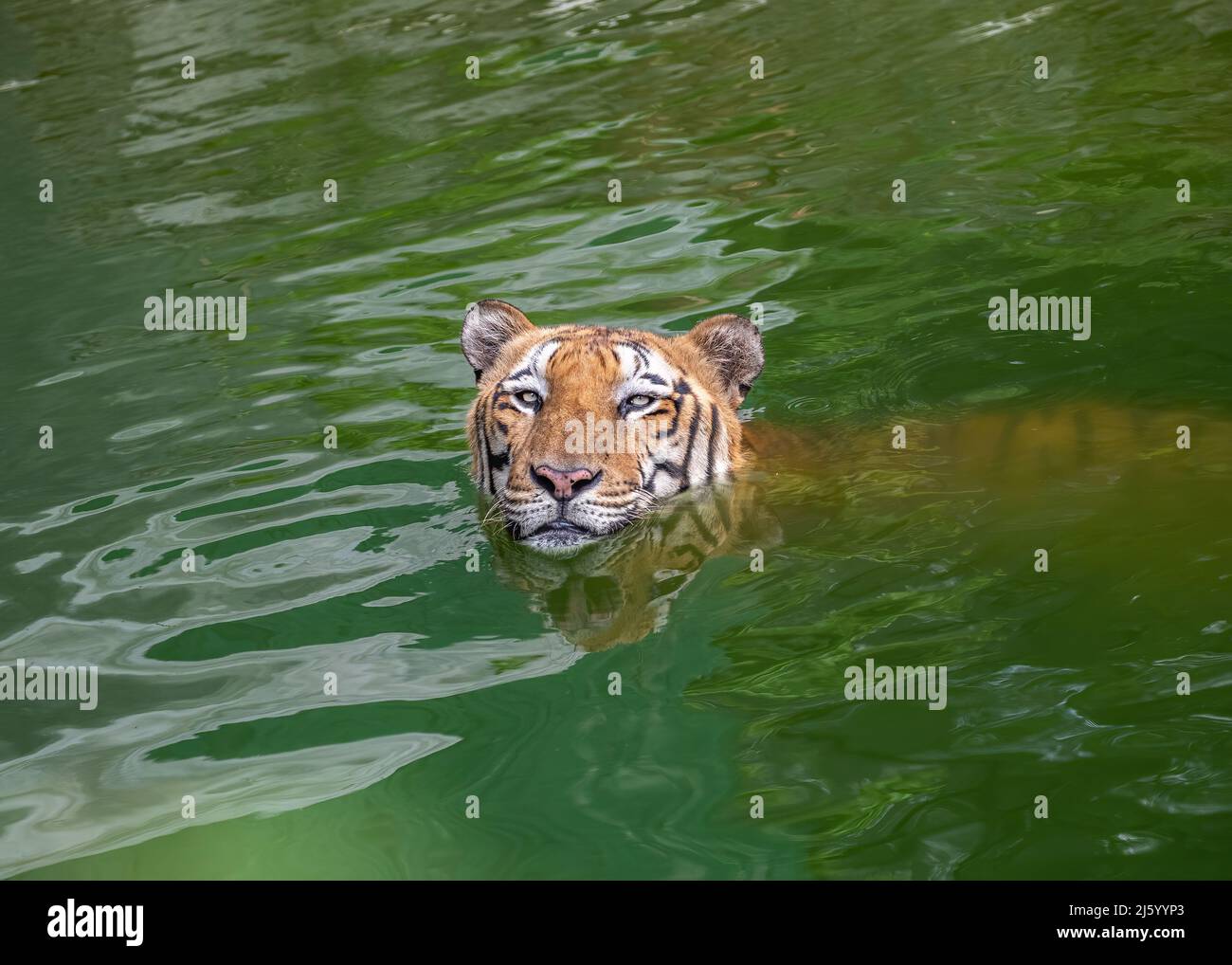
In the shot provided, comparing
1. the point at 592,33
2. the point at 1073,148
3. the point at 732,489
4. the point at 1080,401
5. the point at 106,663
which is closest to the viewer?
the point at 106,663

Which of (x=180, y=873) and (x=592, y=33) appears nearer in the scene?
(x=180, y=873)

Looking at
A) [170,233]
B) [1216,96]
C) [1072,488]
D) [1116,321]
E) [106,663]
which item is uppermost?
[1216,96]

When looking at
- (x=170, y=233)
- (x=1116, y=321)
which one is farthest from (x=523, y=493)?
(x=170, y=233)

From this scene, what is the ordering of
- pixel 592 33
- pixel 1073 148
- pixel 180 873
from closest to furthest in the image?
pixel 180 873, pixel 1073 148, pixel 592 33

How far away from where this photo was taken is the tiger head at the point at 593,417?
5.35 meters

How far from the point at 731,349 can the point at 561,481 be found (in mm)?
1354

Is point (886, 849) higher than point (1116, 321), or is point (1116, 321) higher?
point (1116, 321)

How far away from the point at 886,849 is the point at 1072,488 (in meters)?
2.59

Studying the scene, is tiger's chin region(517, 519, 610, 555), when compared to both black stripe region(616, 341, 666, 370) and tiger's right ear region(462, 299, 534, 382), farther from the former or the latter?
tiger's right ear region(462, 299, 534, 382)

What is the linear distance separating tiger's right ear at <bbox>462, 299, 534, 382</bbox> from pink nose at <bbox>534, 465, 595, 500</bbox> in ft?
3.71

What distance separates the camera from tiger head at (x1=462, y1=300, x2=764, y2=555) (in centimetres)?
535

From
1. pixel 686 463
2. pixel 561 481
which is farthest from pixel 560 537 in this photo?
pixel 686 463
